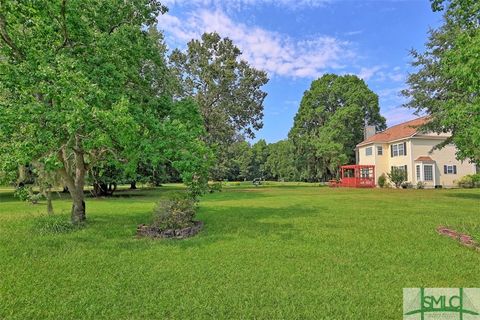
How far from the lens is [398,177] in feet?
112

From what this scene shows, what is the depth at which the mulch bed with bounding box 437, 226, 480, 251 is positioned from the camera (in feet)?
26.0

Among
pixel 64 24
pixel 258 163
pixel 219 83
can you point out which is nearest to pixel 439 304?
pixel 64 24

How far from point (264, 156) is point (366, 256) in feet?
252

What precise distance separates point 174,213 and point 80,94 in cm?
406

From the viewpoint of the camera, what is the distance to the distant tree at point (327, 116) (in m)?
49.2

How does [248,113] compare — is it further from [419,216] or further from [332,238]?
[332,238]

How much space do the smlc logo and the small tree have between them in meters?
34.3

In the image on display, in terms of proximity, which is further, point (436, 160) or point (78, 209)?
point (436, 160)

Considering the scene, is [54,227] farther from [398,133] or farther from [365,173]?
[398,133]

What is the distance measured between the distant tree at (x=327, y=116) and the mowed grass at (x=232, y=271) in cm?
3914

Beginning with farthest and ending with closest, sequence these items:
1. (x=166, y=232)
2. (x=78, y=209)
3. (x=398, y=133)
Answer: (x=398, y=133), (x=78, y=209), (x=166, y=232)

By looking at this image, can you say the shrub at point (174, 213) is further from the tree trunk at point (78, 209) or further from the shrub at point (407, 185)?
the shrub at point (407, 185)

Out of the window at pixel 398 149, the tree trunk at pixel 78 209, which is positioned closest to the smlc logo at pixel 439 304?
the tree trunk at pixel 78 209

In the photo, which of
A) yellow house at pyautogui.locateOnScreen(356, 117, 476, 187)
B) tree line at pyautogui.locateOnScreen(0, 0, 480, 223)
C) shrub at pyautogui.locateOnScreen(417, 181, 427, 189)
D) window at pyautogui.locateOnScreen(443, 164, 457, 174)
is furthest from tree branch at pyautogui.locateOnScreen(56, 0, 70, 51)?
window at pyautogui.locateOnScreen(443, 164, 457, 174)
